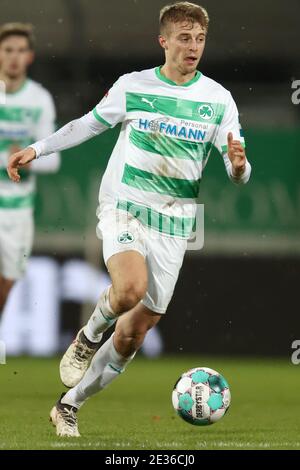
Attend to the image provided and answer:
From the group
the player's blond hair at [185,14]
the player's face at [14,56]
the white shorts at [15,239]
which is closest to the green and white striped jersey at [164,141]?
the player's blond hair at [185,14]

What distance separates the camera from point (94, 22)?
41.0 feet

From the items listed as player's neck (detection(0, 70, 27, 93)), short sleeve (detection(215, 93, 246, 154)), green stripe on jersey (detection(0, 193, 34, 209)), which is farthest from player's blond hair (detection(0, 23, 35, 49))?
short sleeve (detection(215, 93, 246, 154))

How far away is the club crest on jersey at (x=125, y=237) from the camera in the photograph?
21.4 feet

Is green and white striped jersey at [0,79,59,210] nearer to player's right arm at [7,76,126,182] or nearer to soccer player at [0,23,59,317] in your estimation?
soccer player at [0,23,59,317]

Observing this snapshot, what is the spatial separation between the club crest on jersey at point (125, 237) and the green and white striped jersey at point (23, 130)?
471 centimetres

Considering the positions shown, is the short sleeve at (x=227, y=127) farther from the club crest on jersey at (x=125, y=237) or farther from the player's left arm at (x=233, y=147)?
the club crest on jersey at (x=125, y=237)

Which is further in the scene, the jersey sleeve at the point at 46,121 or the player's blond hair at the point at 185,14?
the jersey sleeve at the point at 46,121

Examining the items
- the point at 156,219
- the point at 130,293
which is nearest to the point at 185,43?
the point at 156,219

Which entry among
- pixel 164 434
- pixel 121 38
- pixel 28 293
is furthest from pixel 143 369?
pixel 164 434

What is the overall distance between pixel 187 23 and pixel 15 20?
6.06 metres

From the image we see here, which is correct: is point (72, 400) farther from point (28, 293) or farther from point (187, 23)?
point (28, 293)

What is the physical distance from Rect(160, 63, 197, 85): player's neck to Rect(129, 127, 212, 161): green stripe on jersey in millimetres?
342

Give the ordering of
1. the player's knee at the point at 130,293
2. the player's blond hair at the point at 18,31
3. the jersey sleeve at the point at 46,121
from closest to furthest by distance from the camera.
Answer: the player's knee at the point at 130,293
the jersey sleeve at the point at 46,121
the player's blond hair at the point at 18,31

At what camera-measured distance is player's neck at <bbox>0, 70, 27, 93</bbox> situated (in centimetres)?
1163
